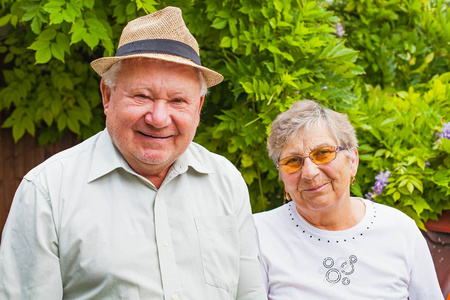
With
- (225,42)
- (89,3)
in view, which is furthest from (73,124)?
(225,42)

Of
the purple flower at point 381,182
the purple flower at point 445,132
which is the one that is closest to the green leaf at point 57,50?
the purple flower at point 381,182

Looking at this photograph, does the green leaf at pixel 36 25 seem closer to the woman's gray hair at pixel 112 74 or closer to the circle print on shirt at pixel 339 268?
the woman's gray hair at pixel 112 74

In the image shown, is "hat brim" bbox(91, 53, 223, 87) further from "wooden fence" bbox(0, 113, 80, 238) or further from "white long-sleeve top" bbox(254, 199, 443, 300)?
"wooden fence" bbox(0, 113, 80, 238)

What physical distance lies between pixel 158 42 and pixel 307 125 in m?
0.85

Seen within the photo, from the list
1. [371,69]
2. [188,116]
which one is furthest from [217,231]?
[371,69]

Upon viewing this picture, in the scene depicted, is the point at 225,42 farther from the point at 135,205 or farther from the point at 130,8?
the point at 135,205

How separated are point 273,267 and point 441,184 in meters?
1.15

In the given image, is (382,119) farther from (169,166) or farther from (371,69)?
(169,166)

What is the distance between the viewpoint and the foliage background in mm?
2846

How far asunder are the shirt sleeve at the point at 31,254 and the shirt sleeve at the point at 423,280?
1549mm

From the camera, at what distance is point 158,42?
1.70 meters

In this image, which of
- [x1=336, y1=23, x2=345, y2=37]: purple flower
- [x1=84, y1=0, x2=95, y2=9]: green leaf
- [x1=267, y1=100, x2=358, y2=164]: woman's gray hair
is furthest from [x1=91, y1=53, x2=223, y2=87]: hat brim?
[x1=336, y1=23, x2=345, y2=37]: purple flower

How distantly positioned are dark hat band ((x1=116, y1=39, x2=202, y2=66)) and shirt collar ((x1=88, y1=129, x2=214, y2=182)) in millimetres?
321

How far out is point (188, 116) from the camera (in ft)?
5.70
